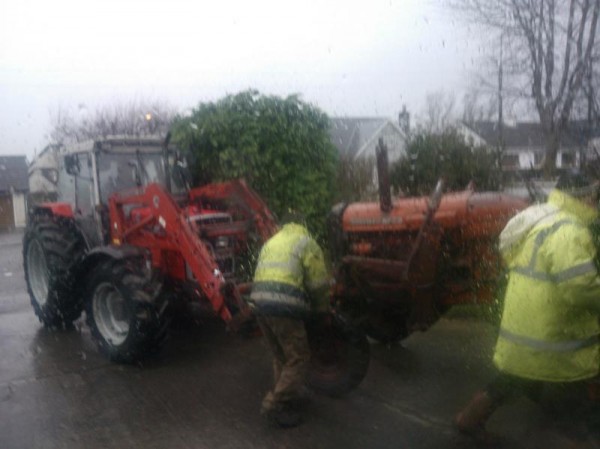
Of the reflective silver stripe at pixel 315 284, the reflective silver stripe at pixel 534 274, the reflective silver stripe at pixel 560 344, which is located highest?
the reflective silver stripe at pixel 534 274

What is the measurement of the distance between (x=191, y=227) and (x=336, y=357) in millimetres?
1890

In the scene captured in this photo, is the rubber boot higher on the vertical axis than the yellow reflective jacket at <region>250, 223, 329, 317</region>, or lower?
lower

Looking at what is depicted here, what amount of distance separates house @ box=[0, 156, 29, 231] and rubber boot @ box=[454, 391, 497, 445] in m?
39.7

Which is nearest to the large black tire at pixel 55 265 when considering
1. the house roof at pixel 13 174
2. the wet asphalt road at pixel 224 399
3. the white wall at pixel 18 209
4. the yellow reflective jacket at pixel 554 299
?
the wet asphalt road at pixel 224 399

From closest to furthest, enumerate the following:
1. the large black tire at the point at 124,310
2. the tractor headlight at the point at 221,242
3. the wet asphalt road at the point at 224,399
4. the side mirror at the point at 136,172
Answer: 1. the wet asphalt road at the point at 224,399
2. the large black tire at the point at 124,310
3. the tractor headlight at the point at 221,242
4. the side mirror at the point at 136,172

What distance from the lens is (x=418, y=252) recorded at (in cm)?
561

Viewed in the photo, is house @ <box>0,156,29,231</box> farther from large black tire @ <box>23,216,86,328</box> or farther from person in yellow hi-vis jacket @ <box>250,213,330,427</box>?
person in yellow hi-vis jacket @ <box>250,213,330,427</box>

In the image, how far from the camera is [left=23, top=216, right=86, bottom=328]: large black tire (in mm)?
8320

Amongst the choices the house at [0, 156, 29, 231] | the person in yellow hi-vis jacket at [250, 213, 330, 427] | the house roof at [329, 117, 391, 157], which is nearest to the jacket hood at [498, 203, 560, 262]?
the person in yellow hi-vis jacket at [250, 213, 330, 427]

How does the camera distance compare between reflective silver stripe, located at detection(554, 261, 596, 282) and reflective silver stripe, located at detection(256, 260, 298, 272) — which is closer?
reflective silver stripe, located at detection(554, 261, 596, 282)

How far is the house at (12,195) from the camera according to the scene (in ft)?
138

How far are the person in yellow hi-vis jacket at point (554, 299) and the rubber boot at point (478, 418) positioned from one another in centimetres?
25

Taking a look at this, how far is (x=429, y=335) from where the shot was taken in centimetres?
761

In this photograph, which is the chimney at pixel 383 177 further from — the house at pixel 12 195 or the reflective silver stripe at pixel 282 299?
the house at pixel 12 195
